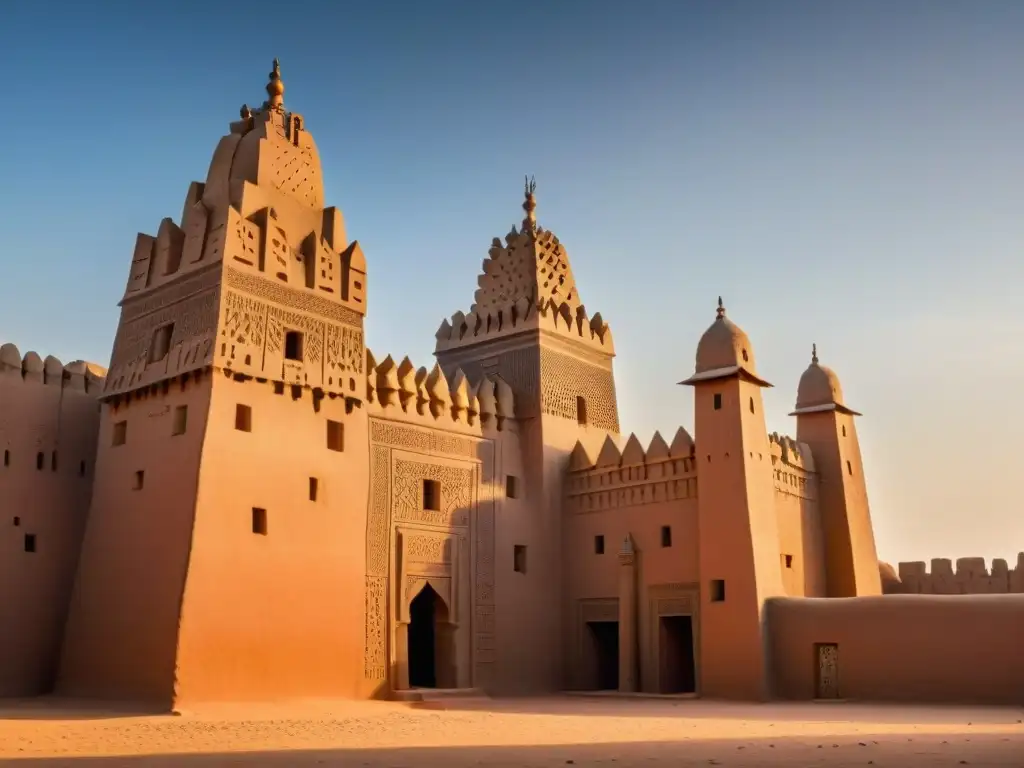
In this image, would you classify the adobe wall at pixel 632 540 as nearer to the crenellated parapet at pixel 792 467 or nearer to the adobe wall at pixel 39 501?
the crenellated parapet at pixel 792 467

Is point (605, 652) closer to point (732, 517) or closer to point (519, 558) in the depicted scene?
point (519, 558)

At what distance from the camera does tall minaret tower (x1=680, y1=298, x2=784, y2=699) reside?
1662 cm

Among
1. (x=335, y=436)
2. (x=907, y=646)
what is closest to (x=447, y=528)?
(x=335, y=436)

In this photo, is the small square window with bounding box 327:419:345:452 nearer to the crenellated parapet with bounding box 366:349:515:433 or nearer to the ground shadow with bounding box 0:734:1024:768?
the crenellated parapet with bounding box 366:349:515:433

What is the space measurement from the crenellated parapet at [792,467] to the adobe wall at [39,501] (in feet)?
37.7

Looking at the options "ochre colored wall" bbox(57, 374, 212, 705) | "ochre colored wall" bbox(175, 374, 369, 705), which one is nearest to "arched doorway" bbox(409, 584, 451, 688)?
"ochre colored wall" bbox(175, 374, 369, 705)

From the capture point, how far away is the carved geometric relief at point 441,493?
57.0ft

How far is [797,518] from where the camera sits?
19.9m

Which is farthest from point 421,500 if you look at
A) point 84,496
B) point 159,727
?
point 159,727

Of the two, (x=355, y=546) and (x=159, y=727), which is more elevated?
(x=355, y=546)

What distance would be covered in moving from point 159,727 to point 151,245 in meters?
8.07

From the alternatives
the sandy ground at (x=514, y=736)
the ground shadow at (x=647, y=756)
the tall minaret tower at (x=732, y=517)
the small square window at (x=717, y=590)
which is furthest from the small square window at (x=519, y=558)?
the ground shadow at (x=647, y=756)

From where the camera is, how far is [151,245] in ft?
54.9

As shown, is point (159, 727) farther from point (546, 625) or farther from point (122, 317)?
point (546, 625)
